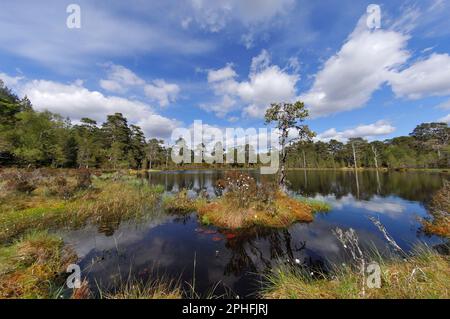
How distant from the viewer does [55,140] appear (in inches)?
1358

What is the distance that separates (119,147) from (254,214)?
49.9 metres

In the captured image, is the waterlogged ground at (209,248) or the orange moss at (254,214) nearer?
the waterlogged ground at (209,248)

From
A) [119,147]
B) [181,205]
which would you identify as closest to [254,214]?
[181,205]

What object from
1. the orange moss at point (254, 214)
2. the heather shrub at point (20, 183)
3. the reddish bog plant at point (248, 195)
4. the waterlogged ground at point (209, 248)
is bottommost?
the waterlogged ground at point (209, 248)

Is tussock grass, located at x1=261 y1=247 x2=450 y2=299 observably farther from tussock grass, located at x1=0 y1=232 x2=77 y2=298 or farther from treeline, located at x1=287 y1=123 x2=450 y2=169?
treeline, located at x1=287 y1=123 x2=450 y2=169

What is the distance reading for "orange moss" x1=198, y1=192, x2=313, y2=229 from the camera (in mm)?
8547

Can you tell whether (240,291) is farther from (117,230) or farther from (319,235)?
(117,230)

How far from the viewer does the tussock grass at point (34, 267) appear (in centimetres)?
349

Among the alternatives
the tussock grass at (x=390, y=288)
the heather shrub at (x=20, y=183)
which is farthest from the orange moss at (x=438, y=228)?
the heather shrub at (x=20, y=183)

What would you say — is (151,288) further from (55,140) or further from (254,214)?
(55,140)

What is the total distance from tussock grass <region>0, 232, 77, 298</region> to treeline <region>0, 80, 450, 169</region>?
13842mm

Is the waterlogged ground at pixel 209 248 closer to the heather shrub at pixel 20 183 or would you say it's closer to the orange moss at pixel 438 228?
the orange moss at pixel 438 228

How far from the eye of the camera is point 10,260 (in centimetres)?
429

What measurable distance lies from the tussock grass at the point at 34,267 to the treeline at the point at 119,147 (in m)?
13.8
